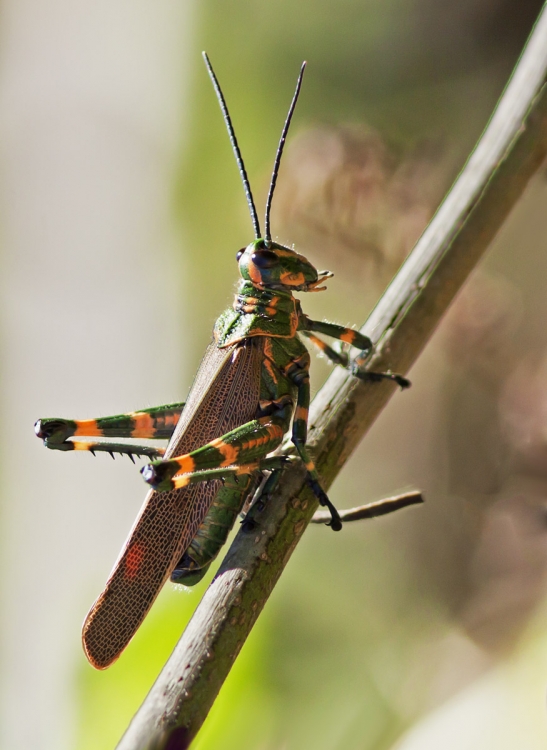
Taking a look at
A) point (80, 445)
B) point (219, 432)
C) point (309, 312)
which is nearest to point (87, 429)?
point (80, 445)

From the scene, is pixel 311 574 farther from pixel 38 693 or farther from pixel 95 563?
pixel 38 693

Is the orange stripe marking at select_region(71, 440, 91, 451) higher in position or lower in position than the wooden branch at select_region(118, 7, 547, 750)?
lower

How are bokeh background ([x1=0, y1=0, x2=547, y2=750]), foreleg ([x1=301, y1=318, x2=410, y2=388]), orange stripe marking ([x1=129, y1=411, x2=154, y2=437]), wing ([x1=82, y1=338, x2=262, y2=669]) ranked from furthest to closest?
1. bokeh background ([x1=0, y1=0, x2=547, y2=750])
2. orange stripe marking ([x1=129, y1=411, x2=154, y2=437])
3. foreleg ([x1=301, y1=318, x2=410, y2=388])
4. wing ([x1=82, y1=338, x2=262, y2=669])

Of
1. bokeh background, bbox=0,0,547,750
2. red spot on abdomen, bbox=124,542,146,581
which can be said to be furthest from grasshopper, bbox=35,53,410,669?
bokeh background, bbox=0,0,547,750

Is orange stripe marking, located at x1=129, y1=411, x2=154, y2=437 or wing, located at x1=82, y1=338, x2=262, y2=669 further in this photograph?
orange stripe marking, located at x1=129, y1=411, x2=154, y2=437

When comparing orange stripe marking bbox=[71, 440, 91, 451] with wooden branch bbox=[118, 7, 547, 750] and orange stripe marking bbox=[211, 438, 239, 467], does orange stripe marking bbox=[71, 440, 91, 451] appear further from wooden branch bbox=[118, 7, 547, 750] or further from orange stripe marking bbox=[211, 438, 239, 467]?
wooden branch bbox=[118, 7, 547, 750]

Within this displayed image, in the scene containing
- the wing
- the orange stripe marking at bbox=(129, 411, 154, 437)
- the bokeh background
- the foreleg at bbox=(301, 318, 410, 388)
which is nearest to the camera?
the wing

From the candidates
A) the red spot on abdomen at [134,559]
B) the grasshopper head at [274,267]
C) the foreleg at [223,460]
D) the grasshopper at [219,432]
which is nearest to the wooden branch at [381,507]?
the grasshopper at [219,432]

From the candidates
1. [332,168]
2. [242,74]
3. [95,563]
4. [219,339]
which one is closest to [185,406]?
[219,339]

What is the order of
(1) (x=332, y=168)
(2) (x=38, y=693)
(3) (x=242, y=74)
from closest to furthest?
(1) (x=332, y=168) → (2) (x=38, y=693) → (3) (x=242, y=74)
